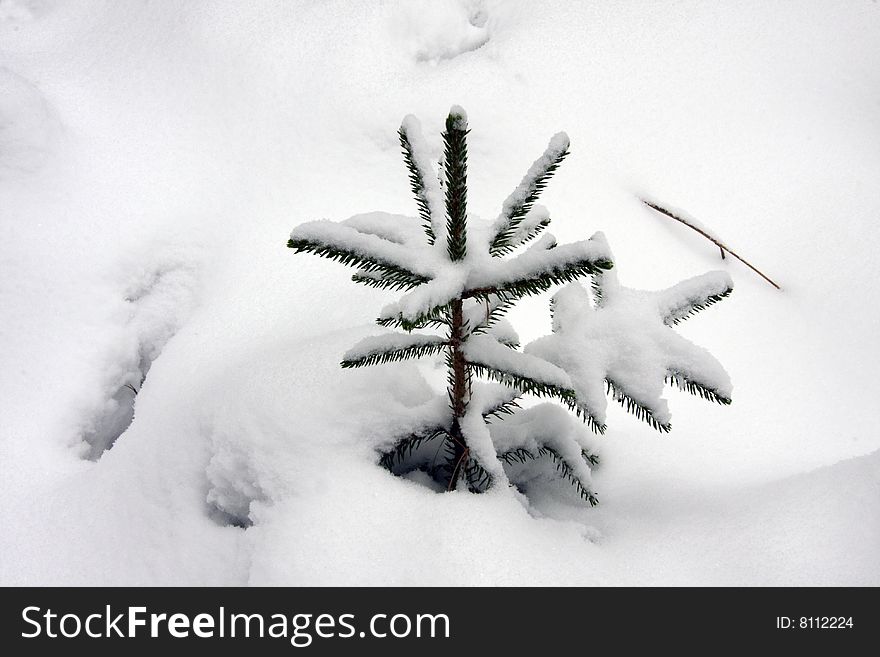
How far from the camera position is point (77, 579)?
5.22ft

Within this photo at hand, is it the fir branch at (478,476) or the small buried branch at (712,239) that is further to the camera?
the small buried branch at (712,239)

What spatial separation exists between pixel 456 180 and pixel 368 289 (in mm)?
1064

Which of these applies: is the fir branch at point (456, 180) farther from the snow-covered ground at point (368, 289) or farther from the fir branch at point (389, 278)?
the snow-covered ground at point (368, 289)

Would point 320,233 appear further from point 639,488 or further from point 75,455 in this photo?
point 75,455

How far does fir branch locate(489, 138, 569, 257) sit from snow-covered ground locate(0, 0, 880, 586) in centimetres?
50

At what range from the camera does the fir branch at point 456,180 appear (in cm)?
109

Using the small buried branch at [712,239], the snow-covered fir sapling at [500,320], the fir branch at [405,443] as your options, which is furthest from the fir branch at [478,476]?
the small buried branch at [712,239]

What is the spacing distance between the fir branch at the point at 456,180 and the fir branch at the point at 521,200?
106mm

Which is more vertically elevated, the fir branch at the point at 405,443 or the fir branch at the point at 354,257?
the fir branch at the point at 354,257

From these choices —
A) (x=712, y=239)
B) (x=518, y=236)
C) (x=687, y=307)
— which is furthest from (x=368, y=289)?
(x=712, y=239)

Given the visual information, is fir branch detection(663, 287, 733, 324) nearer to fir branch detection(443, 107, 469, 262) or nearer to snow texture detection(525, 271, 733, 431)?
snow texture detection(525, 271, 733, 431)

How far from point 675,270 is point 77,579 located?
2335mm

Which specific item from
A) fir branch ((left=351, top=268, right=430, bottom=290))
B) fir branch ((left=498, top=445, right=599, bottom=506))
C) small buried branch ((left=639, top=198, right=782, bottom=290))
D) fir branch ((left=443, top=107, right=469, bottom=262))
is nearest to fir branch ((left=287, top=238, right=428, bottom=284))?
fir branch ((left=351, top=268, right=430, bottom=290))
